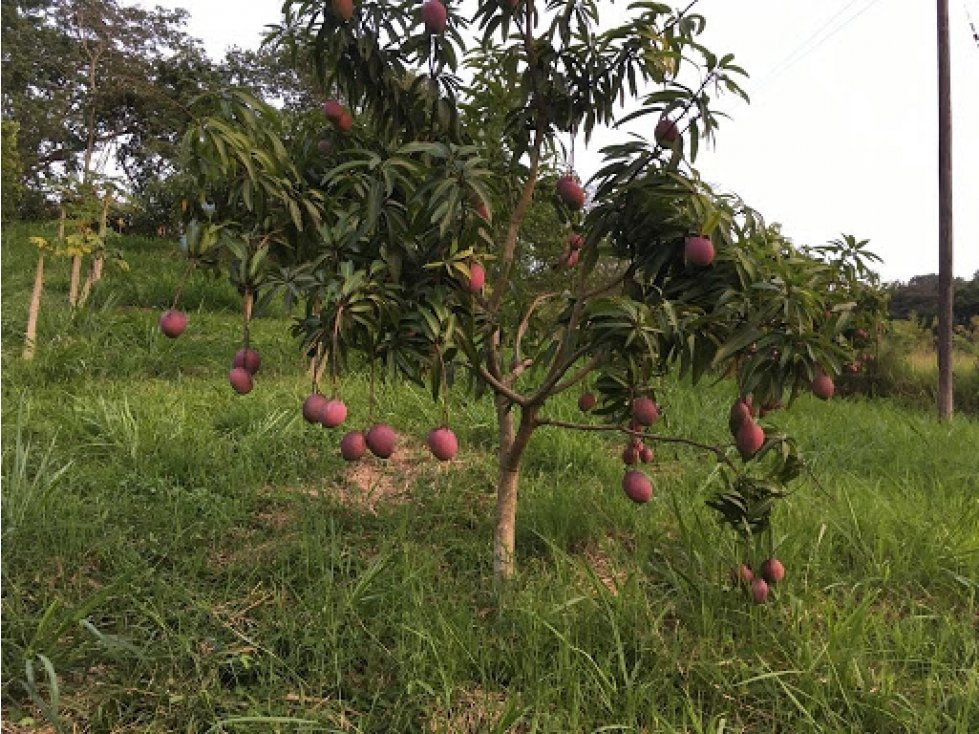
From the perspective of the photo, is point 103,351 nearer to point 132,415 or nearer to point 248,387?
point 132,415

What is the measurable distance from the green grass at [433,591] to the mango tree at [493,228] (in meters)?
0.33

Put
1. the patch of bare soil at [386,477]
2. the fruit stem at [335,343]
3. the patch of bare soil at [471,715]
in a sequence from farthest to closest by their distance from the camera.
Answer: the patch of bare soil at [386,477], the patch of bare soil at [471,715], the fruit stem at [335,343]

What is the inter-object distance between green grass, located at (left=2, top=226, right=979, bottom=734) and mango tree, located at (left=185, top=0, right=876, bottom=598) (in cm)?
33

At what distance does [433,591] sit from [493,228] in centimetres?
103

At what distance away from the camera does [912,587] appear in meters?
2.34

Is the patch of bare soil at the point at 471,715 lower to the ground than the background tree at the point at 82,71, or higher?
lower

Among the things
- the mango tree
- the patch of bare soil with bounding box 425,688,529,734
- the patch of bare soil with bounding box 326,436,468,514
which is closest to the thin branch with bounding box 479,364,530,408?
the mango tree

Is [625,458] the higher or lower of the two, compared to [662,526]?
higher

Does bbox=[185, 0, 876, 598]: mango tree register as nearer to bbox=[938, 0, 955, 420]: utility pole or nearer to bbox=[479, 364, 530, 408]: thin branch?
bbox=[479, 364, 530, 408]: thin branch

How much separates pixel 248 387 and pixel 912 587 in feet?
6.98

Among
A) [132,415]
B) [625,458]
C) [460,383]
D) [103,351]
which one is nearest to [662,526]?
[625,458]

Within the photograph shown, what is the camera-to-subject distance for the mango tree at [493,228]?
4.90ft

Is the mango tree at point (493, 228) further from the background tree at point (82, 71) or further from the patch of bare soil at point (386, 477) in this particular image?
the background tree at point (82, 71)

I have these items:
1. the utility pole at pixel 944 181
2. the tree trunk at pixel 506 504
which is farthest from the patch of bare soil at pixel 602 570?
the utility pole at pixel 944 181
